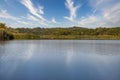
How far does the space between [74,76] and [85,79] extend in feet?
2.66

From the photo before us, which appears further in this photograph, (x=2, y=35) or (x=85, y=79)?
(x=2, y=35)

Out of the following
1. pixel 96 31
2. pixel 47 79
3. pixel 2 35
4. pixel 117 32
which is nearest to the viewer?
pixel 47 79

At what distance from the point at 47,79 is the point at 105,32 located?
120 m

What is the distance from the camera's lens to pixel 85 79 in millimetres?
8633

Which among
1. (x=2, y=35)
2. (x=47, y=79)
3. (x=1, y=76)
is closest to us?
(x=47, y=79)

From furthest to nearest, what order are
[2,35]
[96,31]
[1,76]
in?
1. [96,31]
2. [2,35]
3. [1,76]

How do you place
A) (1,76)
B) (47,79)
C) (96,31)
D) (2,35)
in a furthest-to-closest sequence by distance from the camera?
(96,31)
(2,35)
(1,76)
(47,79)

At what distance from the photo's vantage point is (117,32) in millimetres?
117188

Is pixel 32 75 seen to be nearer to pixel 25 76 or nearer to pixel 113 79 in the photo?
pixel 25 76

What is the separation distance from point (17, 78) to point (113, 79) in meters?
4.63

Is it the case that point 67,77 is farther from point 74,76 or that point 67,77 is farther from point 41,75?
point 41,75

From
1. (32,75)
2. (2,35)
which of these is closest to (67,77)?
(32,75)

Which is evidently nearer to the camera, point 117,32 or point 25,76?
point 25,76

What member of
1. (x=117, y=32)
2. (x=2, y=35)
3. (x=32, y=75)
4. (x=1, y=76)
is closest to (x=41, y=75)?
(x=32, y=75)
